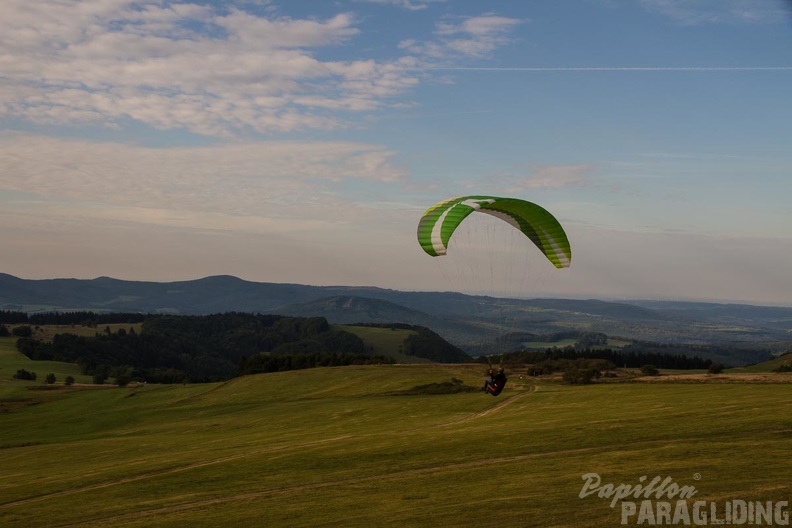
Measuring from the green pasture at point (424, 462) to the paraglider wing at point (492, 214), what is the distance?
9.33 m

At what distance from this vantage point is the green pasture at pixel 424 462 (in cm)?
2314

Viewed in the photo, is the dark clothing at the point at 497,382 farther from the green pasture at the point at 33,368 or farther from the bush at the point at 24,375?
the bush at the point at 24,375

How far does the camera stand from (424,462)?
3130 centimetres

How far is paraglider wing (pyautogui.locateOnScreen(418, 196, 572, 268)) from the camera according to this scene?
34.4 metres

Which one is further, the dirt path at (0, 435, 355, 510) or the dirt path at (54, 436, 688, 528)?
the dirt path at (0, 435, 355, 510)

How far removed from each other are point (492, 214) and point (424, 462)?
12721mm

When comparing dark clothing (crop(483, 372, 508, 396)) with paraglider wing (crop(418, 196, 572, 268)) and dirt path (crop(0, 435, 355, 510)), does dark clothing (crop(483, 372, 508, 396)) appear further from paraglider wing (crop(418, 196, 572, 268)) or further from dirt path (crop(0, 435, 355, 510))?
dirt path (crop(0, 435, 355, 510))

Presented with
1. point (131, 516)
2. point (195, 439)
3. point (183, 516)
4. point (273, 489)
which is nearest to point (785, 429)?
point (273, 489)

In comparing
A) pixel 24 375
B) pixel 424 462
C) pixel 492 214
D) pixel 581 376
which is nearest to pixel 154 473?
pixel 424 462

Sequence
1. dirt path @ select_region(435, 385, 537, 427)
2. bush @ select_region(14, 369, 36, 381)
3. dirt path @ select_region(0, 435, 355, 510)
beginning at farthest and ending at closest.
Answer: bush @ select_region(14, 369, 36, 381), dirt path @ select_region(435, 385, 537, 427), dirt path @ select_region(0, 435, 355, 510)

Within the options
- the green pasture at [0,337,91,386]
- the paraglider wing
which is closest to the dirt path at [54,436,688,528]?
the paraglider wing

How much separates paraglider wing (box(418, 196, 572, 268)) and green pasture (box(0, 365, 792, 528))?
933 cm

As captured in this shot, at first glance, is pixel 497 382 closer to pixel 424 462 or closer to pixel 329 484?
pixel 424 462

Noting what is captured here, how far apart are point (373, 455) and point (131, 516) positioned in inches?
449
